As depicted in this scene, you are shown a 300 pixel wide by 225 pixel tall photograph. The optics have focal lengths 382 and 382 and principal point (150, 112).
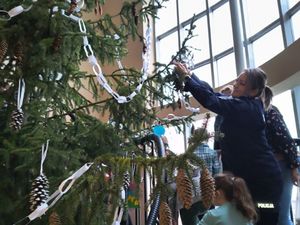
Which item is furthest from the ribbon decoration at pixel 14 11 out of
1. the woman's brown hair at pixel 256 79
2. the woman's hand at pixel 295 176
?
the woman's hand at pixel 295 176

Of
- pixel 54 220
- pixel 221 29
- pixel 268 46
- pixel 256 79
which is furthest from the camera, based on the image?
pixel 221 29

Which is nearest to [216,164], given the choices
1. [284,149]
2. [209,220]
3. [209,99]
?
[284,149]

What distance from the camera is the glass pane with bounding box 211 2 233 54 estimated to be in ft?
22.8

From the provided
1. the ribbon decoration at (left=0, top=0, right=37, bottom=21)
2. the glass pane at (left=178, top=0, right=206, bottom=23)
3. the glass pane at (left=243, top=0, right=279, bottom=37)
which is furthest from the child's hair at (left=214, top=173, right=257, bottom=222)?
the glass pane at (left=178, top=0, right=206, bottom=23)

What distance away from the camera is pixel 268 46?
597cm

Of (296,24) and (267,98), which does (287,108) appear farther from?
(267,98)

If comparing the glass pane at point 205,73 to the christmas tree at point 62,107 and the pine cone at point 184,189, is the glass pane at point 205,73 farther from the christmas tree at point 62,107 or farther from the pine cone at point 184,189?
→ the pine cone at point 184,189

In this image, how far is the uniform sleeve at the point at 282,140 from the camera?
2.29 metres

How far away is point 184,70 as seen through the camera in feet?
6.72

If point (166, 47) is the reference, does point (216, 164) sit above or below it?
below

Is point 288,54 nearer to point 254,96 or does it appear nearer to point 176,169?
point 254,96

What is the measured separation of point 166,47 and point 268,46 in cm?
301

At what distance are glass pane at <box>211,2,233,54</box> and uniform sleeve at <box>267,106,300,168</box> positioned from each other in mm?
4672

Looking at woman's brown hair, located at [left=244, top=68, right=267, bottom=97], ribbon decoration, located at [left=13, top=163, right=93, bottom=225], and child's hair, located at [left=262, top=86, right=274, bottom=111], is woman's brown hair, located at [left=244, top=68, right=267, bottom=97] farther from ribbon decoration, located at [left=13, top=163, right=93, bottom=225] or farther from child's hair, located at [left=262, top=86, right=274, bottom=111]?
ribbon decoration, located at [left=13, top=163, right=93, bottom=225]
